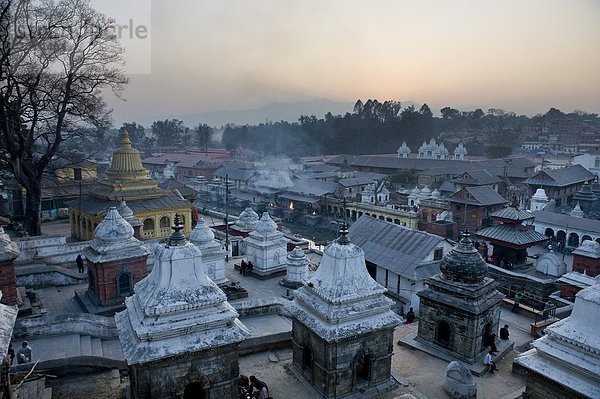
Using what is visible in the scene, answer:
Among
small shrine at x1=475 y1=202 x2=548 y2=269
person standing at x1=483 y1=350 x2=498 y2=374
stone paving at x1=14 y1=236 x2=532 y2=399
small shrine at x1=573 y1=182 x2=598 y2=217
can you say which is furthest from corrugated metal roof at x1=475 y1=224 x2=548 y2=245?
small shrine at x1=573 y1=182 x2=598 y2=217

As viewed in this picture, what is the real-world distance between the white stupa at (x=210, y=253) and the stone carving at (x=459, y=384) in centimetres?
1214

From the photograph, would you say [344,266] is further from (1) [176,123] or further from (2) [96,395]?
(1) [176,123]

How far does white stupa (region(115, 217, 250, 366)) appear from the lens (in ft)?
30.2

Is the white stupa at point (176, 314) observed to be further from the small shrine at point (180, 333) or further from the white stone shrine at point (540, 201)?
the white stone shrine at point (540, 201)

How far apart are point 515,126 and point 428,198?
84.2m

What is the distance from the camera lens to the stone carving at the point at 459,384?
11.5m

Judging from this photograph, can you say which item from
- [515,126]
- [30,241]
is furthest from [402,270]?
[515,126]

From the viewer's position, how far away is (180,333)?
9469 mm

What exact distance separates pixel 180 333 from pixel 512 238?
75.6 ft

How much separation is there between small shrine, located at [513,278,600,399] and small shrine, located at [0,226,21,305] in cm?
1623

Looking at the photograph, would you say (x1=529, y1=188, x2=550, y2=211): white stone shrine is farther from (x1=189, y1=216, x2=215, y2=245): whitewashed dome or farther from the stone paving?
(x1=189, y1=216, x2=215, y2=245): whitewashed dome

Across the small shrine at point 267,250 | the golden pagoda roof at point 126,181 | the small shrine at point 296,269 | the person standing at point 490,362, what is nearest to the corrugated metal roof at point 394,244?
the small shrine at point 296,269

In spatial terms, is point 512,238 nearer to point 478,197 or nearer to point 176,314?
point 478,197

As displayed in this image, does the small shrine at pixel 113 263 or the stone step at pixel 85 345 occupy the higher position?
the small shrine at pixel 113 263
